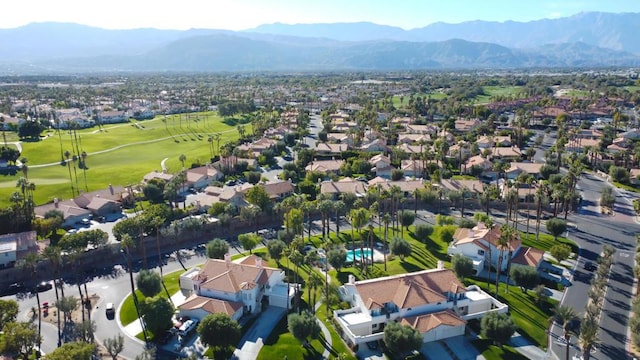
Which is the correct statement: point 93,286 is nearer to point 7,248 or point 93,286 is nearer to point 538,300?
point 7,248

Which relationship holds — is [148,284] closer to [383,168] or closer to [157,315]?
[157,315]

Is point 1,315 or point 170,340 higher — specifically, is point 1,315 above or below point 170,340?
above

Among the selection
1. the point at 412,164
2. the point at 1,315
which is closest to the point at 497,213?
the point at 412,164

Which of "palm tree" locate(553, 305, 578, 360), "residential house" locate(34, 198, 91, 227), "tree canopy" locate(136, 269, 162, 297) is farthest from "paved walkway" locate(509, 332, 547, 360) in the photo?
"residential house" locate(34, 198, 91, 227)

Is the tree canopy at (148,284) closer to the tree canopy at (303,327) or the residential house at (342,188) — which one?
the tree canopy at (303,327)

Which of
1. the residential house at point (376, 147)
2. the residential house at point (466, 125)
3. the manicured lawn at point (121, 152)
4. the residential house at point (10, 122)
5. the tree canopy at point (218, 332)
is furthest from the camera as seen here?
the residential house at point (466, 125)

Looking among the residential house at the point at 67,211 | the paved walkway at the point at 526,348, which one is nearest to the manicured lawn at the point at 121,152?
the residential house at the point at 67,211
